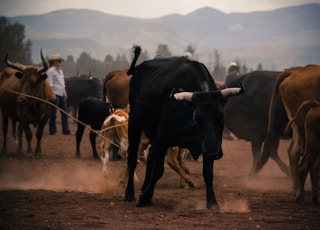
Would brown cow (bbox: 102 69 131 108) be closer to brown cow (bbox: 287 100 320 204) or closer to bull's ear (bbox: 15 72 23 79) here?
bull's ear (bbox: 15 72 23 79)

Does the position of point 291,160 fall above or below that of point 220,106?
below

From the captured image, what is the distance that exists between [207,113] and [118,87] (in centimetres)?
808

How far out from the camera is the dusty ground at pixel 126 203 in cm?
661

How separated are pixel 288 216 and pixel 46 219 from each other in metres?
2.61

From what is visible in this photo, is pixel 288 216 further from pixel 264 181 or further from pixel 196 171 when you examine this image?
pixel 196 171

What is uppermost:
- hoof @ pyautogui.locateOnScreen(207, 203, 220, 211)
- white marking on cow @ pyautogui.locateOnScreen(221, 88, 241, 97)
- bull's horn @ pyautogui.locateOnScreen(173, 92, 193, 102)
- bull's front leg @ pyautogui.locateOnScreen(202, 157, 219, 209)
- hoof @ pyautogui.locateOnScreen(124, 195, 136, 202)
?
white marking on cow @ pyautogui.locateOnScreen(221, 88, 241, 97)

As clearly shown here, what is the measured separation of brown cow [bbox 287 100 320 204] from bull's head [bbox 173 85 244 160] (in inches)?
53.1

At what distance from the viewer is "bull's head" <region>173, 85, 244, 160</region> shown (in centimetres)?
714

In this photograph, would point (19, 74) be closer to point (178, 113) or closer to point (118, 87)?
point (118, 87)

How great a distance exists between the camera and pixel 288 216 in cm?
715

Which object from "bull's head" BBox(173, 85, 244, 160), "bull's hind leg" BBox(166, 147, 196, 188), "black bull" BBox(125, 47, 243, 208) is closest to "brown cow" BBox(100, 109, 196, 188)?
"bull's hind leg" BBox(166, 147, 196, 188)

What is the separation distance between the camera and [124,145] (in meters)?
11.2

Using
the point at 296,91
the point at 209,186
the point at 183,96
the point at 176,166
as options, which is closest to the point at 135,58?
the point at 176,166

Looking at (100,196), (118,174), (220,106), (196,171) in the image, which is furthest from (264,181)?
(220,106)
